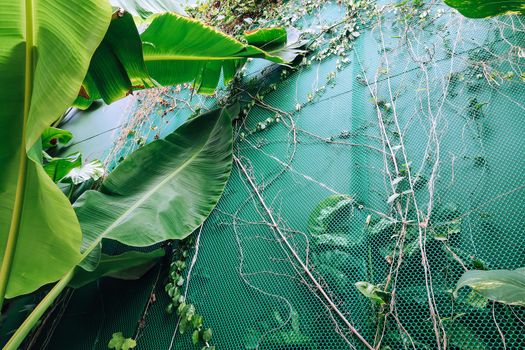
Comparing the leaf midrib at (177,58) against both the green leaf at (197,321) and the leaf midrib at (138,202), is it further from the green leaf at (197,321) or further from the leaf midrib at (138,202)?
the green leaf at (197,321)

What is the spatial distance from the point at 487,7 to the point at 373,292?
2.69ft

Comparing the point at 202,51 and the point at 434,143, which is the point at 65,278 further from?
the point at 434,143

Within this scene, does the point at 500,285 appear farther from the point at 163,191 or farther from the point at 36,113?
the point at 163,191

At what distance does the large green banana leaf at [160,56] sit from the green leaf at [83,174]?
0.36 m

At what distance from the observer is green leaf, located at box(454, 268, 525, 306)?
658 millimetres

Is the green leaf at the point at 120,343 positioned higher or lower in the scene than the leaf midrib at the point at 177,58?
lower

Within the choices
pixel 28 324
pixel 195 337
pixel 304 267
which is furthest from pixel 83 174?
pixel 304 267

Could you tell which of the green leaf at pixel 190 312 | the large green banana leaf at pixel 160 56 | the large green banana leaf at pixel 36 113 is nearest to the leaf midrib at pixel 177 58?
the large green banana leaf at pixel 160 56

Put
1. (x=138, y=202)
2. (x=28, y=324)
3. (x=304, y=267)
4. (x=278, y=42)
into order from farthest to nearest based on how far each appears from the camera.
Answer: (x=278, y=42) → (x=138, y=202) → (x=304, y=267) → (x=28, y=324)

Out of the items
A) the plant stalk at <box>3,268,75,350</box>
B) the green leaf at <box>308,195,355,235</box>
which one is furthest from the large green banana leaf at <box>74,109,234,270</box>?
the green leaf at <box>308,195,355,235</box>

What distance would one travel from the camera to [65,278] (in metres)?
1.27

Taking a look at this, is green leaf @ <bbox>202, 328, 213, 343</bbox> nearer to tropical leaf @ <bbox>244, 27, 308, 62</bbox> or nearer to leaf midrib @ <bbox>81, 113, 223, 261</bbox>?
leaf midrib @ <bbox>81, 113, 223, 261</bbox>

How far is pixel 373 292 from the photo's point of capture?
3.21ft

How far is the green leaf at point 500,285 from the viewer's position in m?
0.66
